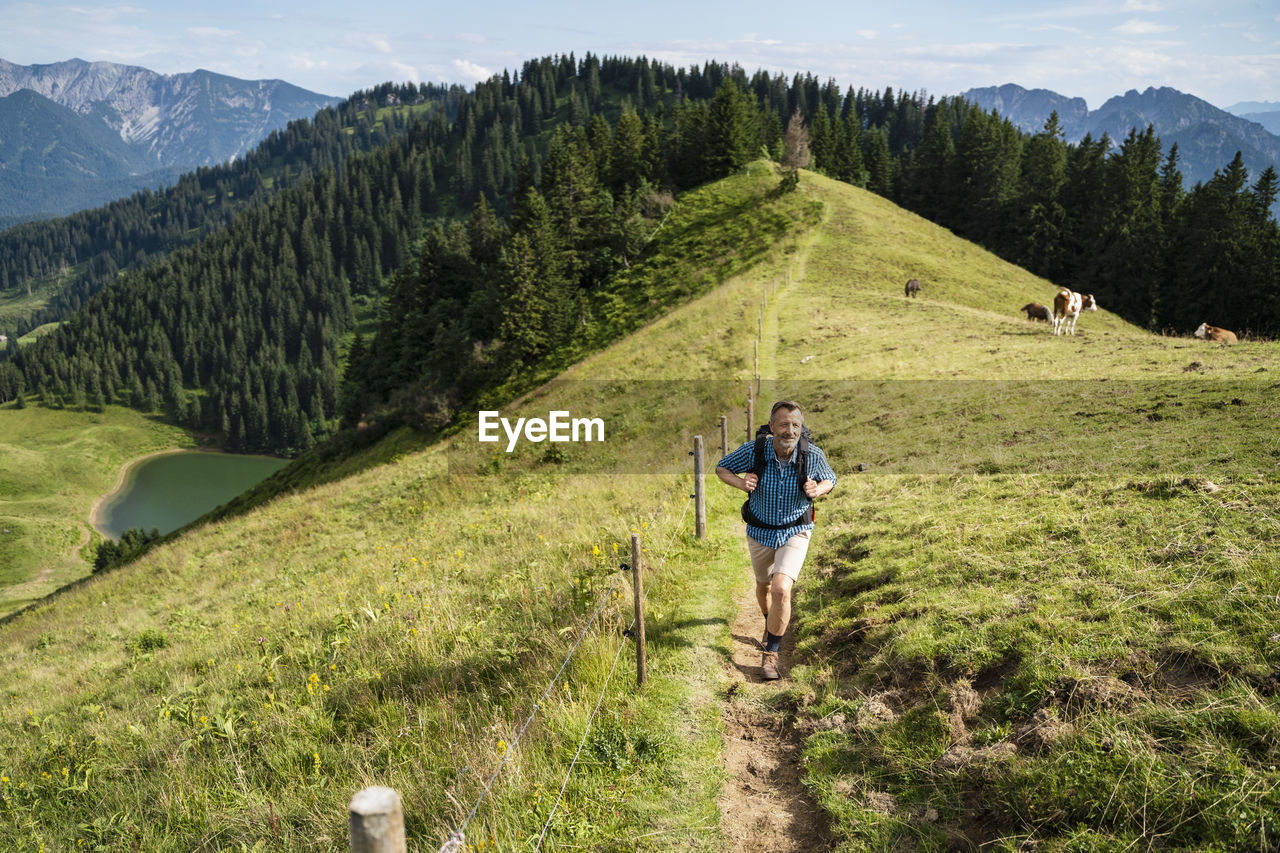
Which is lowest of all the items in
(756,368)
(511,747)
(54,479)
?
(54,479)

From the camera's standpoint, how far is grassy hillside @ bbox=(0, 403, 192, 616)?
283 ft

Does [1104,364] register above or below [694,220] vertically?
below

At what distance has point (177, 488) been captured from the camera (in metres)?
130

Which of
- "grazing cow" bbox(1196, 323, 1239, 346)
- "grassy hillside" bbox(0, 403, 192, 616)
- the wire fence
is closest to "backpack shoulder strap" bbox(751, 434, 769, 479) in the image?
the wire fence

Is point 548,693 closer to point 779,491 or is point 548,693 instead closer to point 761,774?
point 761,774

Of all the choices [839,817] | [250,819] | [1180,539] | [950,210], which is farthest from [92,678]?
[950,210]

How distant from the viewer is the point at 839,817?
16.8 feet

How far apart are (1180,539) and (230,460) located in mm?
172518

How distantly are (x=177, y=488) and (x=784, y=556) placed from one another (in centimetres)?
15352

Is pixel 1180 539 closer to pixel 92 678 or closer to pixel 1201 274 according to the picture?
pixel 92 678

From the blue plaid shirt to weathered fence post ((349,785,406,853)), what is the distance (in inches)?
199

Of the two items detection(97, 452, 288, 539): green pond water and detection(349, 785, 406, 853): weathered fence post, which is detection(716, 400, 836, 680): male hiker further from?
detection(97, 452, 288, 539): green pond water

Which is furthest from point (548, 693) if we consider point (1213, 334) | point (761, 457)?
point (1213, 334)

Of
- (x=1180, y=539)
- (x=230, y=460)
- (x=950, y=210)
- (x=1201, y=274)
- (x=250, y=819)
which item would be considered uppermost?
(x=950, y=210)
